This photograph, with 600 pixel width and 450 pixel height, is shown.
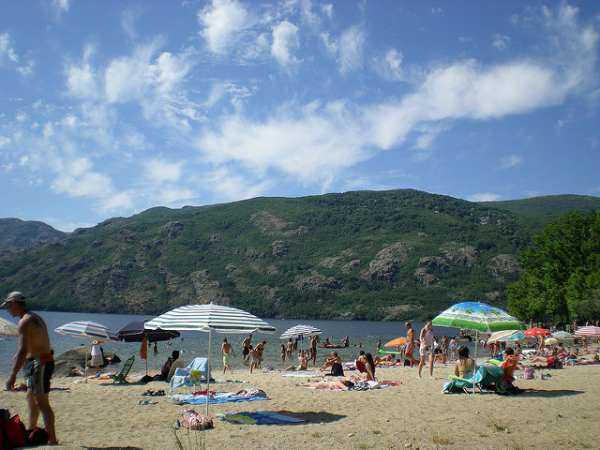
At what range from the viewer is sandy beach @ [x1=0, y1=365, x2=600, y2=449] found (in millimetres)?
7035

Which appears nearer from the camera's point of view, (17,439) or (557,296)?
(17,439)

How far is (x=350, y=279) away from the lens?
145500mm

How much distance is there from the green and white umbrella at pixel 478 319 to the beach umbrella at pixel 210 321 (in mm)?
4915

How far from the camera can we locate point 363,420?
870 cm

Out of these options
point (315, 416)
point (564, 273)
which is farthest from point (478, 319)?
point (564, 273)

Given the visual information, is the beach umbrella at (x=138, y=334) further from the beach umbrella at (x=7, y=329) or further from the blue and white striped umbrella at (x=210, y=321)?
the blue and white striped umbrella at (x=210, y=321)

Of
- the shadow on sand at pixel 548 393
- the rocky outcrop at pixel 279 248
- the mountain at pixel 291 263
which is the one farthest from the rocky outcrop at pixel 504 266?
the shadow on sand at pixel 548 393

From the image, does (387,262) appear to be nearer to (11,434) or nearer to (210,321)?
(210,321)

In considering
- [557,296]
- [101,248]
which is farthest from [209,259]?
[557,296]

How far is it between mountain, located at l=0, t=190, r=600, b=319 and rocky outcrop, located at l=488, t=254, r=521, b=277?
0.29 meters

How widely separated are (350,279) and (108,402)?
445ft

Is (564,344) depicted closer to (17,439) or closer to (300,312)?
(17,439)

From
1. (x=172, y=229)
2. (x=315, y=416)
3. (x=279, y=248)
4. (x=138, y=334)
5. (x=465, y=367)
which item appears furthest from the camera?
(x=172, y=229)

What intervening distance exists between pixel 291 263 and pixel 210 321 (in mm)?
144066
